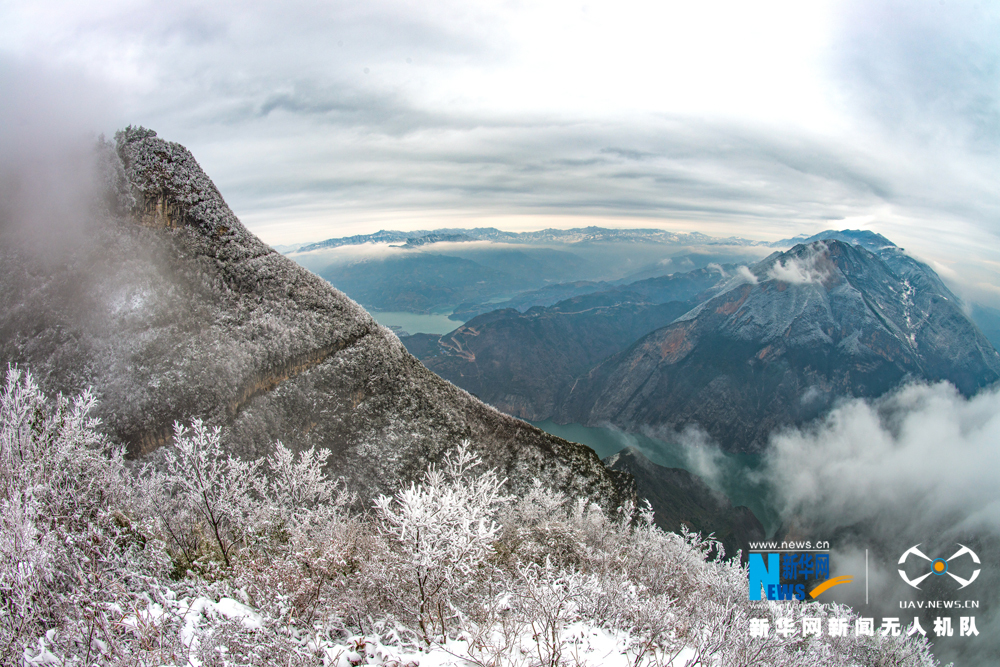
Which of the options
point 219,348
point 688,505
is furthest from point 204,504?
point 688,505

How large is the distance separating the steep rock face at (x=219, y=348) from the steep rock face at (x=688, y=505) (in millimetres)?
73506

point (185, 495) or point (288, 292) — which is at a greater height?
point (288, 292)

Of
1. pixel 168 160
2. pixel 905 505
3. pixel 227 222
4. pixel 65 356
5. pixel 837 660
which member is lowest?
pixel 905 505

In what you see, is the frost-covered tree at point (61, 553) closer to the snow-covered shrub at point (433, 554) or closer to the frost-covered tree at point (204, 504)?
the frost-covered tree at point (204, 504)

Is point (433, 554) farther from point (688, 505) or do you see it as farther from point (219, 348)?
point (688, 505)

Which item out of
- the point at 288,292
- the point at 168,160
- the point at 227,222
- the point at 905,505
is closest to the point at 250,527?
the point at 288,292

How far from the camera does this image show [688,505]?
116 meters

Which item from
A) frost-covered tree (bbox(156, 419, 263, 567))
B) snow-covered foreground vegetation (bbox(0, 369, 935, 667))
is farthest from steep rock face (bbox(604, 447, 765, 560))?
frost-covered tree (bbox(156, 419, 263, 567))

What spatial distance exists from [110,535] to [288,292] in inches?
999

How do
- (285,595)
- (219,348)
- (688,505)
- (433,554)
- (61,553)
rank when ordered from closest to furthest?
(61,553), (285,595), (433,554), (219,348), (688,505)

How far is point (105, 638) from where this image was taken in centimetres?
704

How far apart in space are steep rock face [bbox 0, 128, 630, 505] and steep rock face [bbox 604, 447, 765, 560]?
241 ft

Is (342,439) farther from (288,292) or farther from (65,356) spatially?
(65,356)

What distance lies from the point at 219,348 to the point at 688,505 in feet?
395
